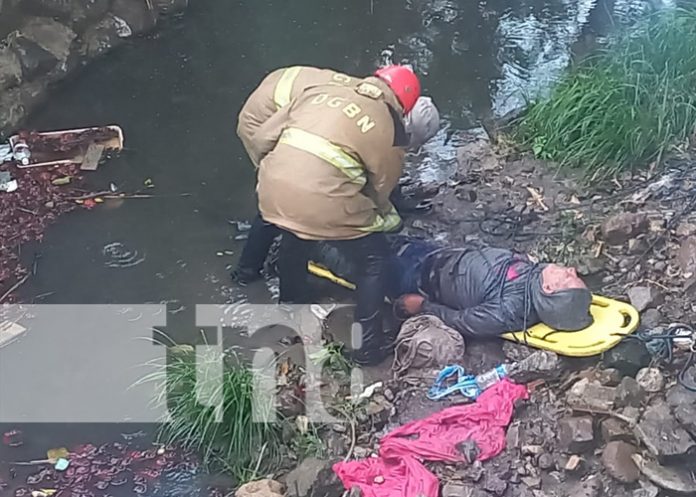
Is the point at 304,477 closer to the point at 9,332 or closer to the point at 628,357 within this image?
the point at 628,357

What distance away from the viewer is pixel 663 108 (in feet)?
18.3

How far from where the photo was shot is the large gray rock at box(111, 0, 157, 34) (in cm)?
773

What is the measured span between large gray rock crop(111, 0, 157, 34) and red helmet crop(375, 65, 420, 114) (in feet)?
12.9

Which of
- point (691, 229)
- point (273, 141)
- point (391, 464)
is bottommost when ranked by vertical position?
point (391, 464)

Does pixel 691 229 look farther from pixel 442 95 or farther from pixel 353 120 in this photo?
pixel 442 95

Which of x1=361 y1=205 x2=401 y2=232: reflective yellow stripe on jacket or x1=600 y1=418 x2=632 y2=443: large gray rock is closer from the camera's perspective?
x1=600 y1=418 x2=632 y2=443: large gray rock

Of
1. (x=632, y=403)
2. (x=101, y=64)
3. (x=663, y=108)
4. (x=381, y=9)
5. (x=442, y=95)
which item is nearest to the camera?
(x=632, y=403)

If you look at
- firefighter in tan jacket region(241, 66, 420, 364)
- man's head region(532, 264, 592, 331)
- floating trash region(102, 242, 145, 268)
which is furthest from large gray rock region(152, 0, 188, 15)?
man's head region(532, 264, 592, 331)

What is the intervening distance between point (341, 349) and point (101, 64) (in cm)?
388

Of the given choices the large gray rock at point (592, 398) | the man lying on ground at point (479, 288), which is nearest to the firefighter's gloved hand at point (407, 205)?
the man lying on ground at point (479, 288)

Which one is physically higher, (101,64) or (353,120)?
(353,120)

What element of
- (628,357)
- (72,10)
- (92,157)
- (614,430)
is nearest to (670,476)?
(614,430)

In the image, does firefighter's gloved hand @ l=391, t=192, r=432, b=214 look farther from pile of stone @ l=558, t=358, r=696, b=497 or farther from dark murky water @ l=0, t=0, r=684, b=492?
pile of stone @ l=558, t=358, r=696, b=497

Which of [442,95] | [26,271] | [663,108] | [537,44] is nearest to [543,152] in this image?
[663,108]
